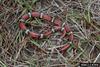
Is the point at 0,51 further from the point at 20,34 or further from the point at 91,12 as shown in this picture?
the point at 91,12

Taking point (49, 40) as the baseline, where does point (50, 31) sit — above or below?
above

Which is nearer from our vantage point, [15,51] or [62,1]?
[15,51]


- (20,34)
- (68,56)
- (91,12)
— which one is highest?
(91,12)

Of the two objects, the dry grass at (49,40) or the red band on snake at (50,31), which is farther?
the red band on snake at (50,31)

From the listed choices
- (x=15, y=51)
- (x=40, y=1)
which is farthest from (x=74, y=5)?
(x=15, y=51)

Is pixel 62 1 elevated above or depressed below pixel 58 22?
above

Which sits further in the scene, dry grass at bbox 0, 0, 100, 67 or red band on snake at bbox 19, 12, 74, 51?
red band on snake at bbox 19, 12, 74, 51

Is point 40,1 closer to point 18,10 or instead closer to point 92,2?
point 18,10
